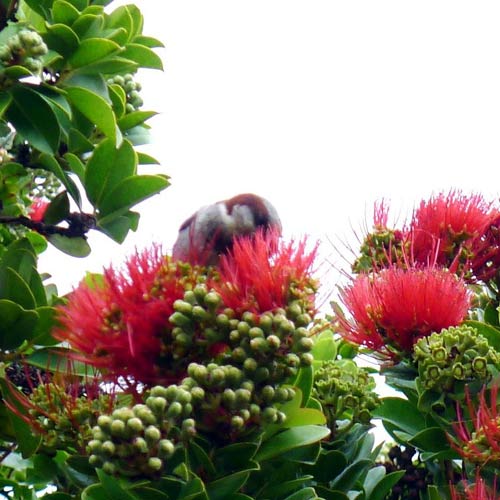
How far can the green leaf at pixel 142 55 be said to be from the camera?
2.35 meters

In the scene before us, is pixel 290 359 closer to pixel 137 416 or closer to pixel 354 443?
pixel 137 416

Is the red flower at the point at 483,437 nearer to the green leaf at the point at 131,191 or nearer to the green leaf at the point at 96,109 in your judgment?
the green leaf at the point at 131,191

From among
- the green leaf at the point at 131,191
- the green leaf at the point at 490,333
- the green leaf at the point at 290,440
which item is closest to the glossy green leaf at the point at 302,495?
the green leaf at the point at 290,440

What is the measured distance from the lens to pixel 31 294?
184cm

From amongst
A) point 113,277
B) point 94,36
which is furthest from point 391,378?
point 94,36

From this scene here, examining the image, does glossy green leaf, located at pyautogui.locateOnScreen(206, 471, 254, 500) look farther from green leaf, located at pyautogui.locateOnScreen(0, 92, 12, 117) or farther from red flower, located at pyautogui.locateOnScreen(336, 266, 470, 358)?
green leaf, located at pyautogui.locateOnScreen(0, 92, 12, 117)

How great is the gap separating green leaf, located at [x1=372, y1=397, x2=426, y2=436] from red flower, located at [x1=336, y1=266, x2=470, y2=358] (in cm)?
8

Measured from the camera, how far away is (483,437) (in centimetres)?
149

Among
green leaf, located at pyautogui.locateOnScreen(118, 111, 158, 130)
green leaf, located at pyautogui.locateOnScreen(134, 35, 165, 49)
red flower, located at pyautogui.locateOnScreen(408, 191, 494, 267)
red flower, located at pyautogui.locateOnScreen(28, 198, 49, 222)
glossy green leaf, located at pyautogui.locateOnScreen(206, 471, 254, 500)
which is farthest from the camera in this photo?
red flower, located at pyautogui.locateOnScreen(28, 198, 49, 222)

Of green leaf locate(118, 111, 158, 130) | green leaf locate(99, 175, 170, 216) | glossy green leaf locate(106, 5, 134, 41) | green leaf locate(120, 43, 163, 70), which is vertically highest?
glossy green leaf locate(106, 5, 134, 41)

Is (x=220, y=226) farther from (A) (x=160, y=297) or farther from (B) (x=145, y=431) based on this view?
(B) (x=145, y=431)

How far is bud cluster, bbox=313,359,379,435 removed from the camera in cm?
168

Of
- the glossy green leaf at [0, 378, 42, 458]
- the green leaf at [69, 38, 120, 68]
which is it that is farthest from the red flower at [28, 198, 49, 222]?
the glossy green leaf at [0, 378, 42, 458]

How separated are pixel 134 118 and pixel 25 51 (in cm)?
45
